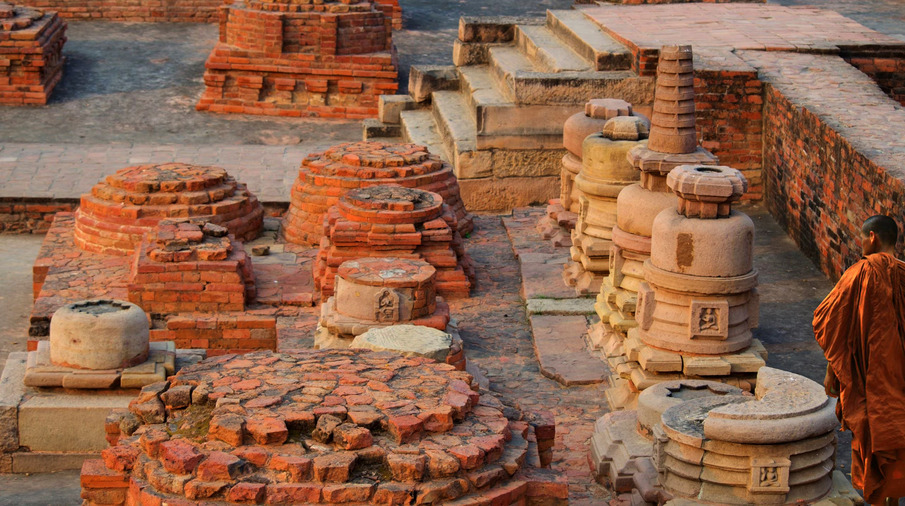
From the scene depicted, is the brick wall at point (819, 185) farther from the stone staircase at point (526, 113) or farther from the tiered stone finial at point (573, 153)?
the tiered stone finial at point (573, 153)

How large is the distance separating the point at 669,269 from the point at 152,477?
312 cm

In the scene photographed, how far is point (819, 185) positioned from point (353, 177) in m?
3.44

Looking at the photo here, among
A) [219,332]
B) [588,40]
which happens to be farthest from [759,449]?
[588,40]

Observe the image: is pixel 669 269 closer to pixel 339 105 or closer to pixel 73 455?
pixel 73 455

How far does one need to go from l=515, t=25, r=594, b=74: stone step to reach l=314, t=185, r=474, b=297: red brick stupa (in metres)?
2.85

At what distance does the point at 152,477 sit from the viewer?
4715 mm

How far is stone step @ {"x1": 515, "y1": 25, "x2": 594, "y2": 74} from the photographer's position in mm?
11711

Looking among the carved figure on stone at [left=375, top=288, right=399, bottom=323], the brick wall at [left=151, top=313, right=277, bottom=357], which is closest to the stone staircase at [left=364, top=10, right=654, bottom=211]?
the brick wall at [left=151, top=313, right=277, bottom=357]

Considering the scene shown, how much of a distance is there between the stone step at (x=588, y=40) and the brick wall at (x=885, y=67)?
207 cm

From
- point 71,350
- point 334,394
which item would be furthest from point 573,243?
point 334,394

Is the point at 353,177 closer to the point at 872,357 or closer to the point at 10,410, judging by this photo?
the point at 10,410

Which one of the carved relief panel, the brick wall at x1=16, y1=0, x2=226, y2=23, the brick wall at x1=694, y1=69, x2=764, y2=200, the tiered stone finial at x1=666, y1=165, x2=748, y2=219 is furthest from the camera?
the brick wall at x1=16, y1=0, x2=226, y2=23

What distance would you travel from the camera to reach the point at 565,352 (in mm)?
8086

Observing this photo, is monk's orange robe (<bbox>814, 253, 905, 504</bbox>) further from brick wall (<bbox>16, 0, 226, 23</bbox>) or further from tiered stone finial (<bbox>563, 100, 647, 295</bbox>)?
brick wall (<bbox>16, 0, 226, 23</bbox>)
